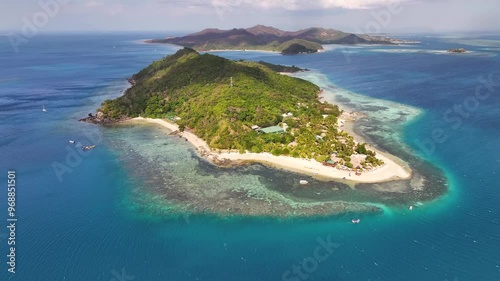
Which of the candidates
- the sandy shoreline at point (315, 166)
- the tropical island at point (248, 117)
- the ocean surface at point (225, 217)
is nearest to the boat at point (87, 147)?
the ocean surface at point (225, 217)

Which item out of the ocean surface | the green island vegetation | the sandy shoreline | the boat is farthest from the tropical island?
the boat

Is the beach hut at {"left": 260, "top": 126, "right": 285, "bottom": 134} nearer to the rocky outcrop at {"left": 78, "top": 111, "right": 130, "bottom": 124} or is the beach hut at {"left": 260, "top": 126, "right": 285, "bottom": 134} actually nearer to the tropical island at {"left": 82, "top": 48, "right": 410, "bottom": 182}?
the tropical island at {"left": 82, "top": 48, "right": 410, "bottom": 182}

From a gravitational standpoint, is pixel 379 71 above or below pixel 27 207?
above

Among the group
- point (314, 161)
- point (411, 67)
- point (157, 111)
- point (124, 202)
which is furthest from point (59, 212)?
point (411, 67)

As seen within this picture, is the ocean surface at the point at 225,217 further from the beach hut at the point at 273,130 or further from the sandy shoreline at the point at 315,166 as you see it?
the beach hut at the point at 273,130

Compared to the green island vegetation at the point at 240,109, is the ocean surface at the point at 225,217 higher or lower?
lower

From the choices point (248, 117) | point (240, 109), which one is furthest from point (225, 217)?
point (240, 109)

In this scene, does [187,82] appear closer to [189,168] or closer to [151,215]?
[189,168]
